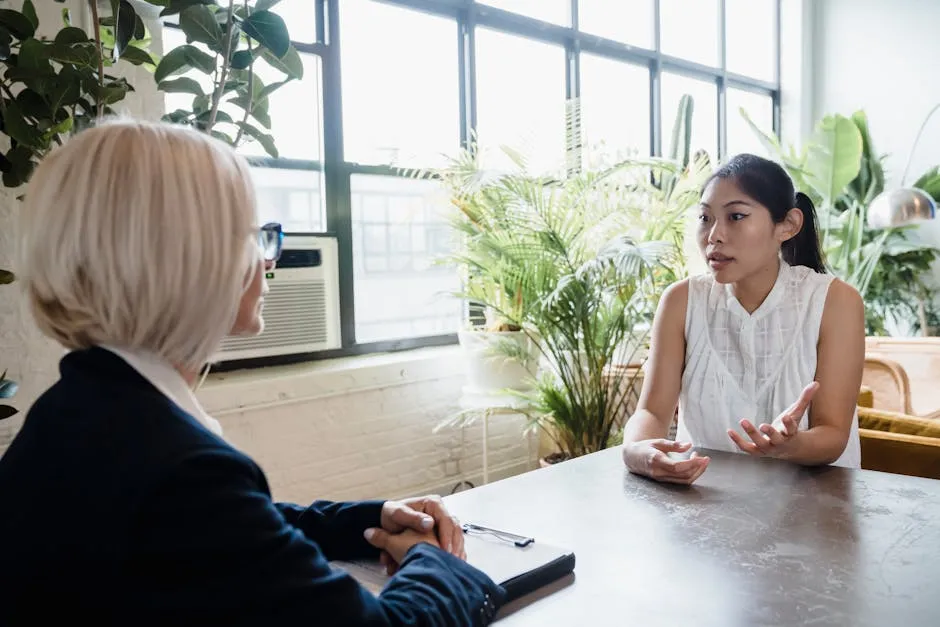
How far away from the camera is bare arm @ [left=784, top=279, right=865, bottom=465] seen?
163cm

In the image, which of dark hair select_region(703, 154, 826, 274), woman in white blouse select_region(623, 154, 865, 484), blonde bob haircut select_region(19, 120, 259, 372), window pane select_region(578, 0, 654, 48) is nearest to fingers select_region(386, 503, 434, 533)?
blonde bob haircut select_region(19, 120, 259, 372)

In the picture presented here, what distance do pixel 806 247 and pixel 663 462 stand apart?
91 centimetres

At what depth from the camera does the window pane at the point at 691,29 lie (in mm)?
5502

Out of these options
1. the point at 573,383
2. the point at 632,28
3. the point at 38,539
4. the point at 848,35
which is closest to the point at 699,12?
the point at 632,28

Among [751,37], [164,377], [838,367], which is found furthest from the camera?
[751,37]

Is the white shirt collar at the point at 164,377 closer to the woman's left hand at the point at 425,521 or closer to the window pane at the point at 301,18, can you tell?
the woman's left hand at the point at 425,521

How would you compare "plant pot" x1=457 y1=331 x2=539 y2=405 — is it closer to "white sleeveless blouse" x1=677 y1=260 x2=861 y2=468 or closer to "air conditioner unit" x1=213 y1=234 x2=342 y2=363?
"air conditioner unit" x1=213 y1=234 x2=342 y2=363

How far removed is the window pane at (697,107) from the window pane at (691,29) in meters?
0.17

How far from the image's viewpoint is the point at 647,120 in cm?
536

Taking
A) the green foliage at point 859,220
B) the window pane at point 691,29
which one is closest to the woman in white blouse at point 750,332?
the green foliage at point 859,220

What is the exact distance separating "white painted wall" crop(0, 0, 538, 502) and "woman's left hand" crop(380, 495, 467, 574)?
5.71 ft

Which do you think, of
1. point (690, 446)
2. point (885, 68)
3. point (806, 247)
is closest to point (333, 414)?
point (806, 247)

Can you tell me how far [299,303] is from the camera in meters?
3.19

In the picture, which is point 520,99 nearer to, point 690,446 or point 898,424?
point 898,424
